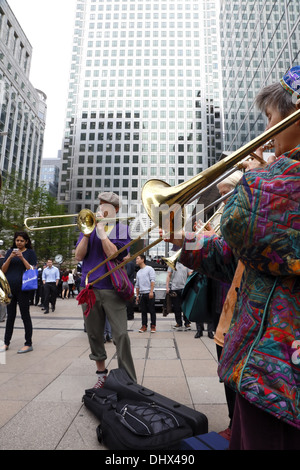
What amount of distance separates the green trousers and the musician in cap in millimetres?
2015

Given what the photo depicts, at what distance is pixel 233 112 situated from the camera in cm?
2459

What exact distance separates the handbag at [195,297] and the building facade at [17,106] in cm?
4984

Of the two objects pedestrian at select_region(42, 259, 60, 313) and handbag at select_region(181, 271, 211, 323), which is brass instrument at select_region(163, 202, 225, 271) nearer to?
handbag at select_region(181, 271, 211, 323)

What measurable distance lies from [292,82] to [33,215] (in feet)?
87.9

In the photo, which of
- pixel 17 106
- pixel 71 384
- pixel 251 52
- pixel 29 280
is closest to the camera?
pixel 71 384

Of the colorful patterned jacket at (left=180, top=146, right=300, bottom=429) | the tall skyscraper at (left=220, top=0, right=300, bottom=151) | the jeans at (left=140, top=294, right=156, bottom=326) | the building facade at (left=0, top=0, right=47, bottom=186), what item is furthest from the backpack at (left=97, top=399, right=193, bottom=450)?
the building facade at (left=0, top=0, right=47, bottom=186)

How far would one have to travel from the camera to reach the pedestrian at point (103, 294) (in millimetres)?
2869

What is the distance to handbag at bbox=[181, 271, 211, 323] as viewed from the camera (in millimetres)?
1809

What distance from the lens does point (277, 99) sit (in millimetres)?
1141

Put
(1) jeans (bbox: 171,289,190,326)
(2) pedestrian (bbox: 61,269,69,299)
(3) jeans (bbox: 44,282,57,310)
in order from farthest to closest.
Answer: (2) pedestrian (bbox: 61,269,69,299) → (3) jeans (bbox: 44,282,57,310) → (1) jeans (bbox: 171,289,190,326)

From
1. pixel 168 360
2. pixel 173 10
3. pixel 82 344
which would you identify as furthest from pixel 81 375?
pixel 173 10

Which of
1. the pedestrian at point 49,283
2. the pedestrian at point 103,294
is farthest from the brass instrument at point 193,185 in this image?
the pedestrian at point 49,283

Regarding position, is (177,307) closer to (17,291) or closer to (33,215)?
(17,291)

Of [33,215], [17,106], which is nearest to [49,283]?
[33,215]
